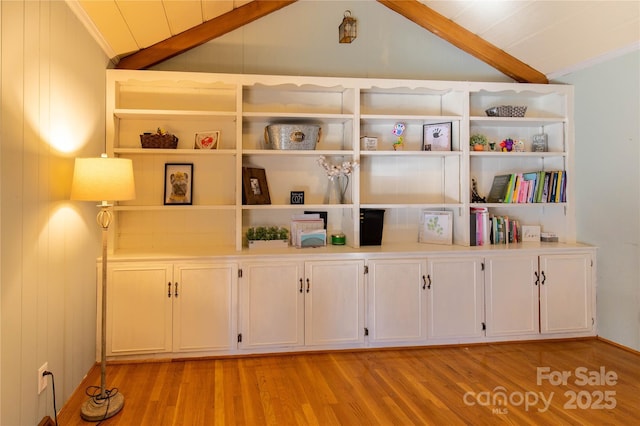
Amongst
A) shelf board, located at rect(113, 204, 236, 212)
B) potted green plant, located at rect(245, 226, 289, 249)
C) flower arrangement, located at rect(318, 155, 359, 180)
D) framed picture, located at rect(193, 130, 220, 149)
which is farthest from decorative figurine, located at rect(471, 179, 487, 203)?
framed picture, located at rect(193, 130, 220, 149)

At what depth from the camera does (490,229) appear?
139 inches

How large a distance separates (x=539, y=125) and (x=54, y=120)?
3.89 m

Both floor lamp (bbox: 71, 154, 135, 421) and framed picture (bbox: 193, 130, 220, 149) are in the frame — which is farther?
framed picture (bbox: 193, 130, 220, 149)

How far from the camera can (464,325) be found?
3211mm

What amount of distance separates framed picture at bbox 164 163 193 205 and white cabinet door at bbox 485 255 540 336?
253cm

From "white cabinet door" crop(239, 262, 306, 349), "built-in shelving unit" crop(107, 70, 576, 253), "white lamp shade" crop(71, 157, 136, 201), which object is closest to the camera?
"white lamp shade" crop(71, 157, 136, 201)

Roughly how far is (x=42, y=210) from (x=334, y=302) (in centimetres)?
197

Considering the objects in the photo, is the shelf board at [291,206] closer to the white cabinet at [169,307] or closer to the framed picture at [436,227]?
the white cabinet at [169,307]

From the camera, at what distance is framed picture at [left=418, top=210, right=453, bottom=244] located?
3504 mm

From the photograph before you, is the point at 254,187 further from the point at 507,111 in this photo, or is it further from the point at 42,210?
the point at 507,111

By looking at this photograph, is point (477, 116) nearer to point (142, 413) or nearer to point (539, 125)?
point (539, 125)

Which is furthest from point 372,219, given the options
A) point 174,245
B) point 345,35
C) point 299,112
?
point 174,245

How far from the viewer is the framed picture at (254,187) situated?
10.6 ft

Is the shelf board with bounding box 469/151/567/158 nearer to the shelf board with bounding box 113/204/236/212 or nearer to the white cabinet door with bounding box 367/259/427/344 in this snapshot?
the white cabinet door with bounding box 367/259/427/344
